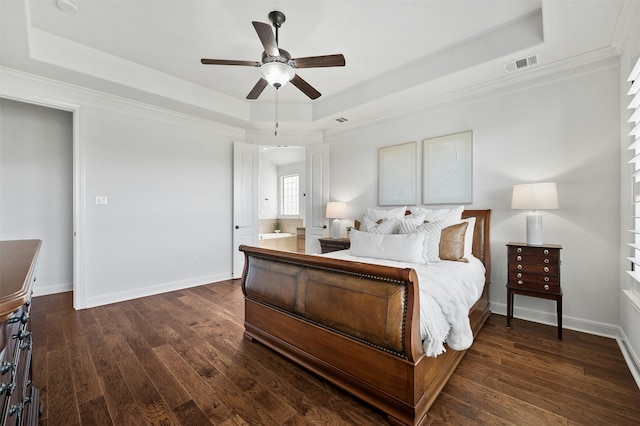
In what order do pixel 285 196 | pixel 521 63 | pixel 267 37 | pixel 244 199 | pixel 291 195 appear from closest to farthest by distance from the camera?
pixel 267 37
pixel 521 63
pixel 244 199
pixel 291 195
pixel 285 196

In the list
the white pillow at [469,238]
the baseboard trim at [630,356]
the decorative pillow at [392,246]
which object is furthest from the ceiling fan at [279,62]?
the baseboard trim at [630,356]

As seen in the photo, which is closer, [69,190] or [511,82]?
[511,82]

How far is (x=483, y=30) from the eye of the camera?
2717mm

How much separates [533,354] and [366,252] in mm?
1633

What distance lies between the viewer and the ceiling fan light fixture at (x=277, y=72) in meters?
2.29

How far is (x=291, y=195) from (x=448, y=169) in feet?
19.5

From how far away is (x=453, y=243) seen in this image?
282 cm

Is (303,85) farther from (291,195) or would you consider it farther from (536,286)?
(291,195)

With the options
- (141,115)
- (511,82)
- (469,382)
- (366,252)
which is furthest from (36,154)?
(511,82)

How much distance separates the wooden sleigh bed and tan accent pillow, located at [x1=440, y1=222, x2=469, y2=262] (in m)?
0.55

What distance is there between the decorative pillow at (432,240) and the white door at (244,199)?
325 centimetres

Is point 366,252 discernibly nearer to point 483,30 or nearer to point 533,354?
point 533,354

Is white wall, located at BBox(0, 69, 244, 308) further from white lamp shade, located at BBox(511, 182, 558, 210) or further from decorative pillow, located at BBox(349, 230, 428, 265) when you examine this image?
white lamp shade, located at BBox(511, 182, 558, 210)

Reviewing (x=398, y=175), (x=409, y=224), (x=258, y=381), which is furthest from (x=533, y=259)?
(x=258, y=381)
